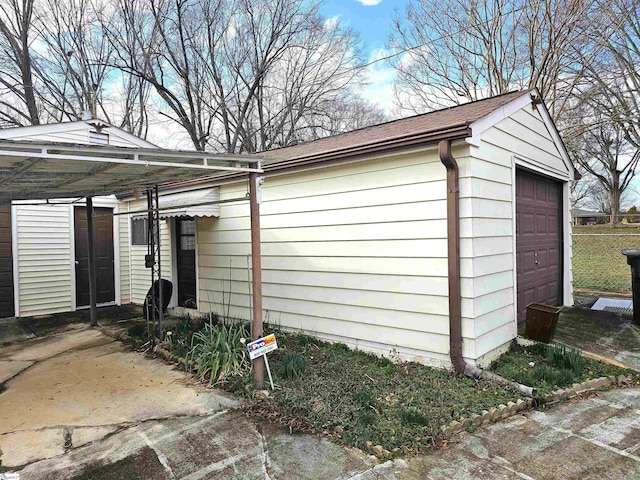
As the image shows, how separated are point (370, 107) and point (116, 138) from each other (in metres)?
13.0

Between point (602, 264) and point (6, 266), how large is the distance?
1510cm

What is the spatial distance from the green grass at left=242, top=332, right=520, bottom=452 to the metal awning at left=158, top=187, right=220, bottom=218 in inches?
111

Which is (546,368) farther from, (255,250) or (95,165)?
(95,165)

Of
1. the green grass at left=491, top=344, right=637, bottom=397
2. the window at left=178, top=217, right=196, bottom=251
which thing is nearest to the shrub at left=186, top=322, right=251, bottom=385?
the green grass at left=491, top=344, right=637, bottom=397

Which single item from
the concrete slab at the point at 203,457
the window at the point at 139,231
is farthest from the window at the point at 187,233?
the concrete slab at the point at 203,457

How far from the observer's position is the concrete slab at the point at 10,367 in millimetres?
4445

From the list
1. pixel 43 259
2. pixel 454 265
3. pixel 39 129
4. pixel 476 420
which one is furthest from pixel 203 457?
pixel 43 259

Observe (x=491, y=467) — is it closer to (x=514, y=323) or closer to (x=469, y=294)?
(x=469, y=294)

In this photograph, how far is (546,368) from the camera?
3.82 m

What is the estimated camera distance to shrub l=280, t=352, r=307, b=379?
3.90m

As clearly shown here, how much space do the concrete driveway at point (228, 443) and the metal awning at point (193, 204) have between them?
275 centimetres

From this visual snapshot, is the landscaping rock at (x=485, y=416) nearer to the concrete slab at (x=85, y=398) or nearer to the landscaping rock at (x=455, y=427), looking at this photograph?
the landscaping rock at (x=455, y=427)

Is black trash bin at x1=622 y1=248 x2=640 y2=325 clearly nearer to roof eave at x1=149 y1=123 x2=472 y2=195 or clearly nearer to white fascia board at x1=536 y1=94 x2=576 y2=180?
white fascia board at x1=536 y1=94 x2=576 y2=180

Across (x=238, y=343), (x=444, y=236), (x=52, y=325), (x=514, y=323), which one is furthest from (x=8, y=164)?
(x=514, y=323)
